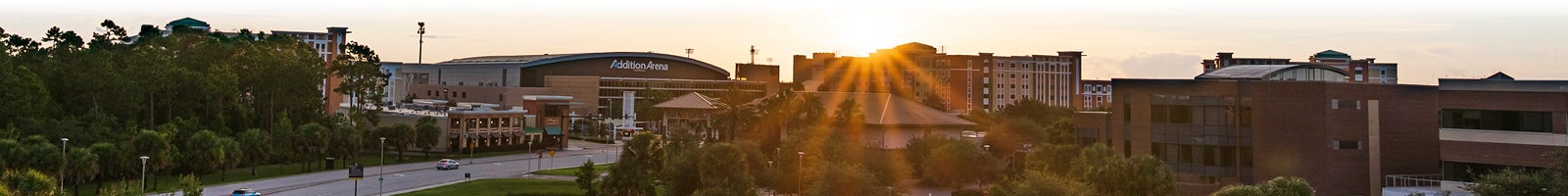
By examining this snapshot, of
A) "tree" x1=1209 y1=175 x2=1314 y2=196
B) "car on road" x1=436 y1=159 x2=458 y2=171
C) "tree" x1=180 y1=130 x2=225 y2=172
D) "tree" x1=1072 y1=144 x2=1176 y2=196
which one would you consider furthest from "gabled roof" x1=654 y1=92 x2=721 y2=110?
"tree" x1=1209 y1=175 x2=1314 y2=196

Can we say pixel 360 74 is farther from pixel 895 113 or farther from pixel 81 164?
pixel 81 164

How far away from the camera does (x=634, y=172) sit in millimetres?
67062

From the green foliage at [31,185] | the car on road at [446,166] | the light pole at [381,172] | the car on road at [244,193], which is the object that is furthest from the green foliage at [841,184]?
the car on road at [446,166]

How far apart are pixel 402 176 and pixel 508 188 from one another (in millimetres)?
14109

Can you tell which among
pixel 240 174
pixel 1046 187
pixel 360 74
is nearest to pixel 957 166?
pixel 1046 187

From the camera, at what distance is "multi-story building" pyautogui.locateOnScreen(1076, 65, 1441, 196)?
66875 millimetres

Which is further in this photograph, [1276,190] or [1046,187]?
[1046,187]

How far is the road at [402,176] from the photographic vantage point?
8950cm

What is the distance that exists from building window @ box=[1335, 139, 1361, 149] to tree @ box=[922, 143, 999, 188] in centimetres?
2878

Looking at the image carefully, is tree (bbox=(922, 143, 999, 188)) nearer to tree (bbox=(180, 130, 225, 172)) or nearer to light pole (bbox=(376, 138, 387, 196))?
light pole (bbox=(376, 138, 387, 196))

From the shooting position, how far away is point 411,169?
113875mm

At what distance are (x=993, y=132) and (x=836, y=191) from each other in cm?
4898

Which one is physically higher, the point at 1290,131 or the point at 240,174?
the point at 1290,131

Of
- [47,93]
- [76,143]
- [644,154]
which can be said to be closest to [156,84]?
[47,93]
